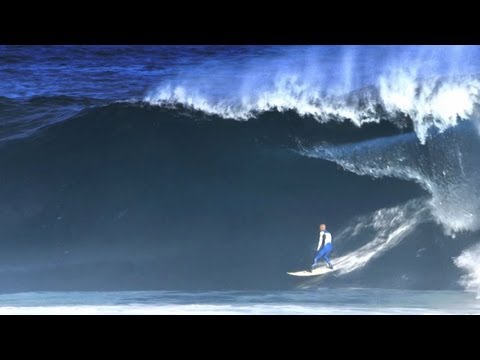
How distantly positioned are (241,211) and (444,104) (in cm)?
207

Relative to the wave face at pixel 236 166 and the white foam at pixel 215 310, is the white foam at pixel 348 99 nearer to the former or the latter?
the wave face at pixel 236 166

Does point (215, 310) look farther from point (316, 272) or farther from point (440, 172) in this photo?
point (440, 172)

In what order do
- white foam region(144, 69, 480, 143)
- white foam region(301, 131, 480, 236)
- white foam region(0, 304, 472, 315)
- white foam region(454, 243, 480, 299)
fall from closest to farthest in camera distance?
white foam region(0, 304, 472, 315), white foam region(454, 243, 480, 299), white foam region(301, 131, 480, 236), white foam region(144, 69, 480, 143)

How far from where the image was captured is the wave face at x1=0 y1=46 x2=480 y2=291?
5656 millimetres

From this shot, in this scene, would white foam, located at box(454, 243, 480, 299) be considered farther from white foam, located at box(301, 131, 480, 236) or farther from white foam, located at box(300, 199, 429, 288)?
white foam, located at box(300, 199, 429, 288)

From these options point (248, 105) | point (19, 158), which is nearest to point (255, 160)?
point (248, 105)

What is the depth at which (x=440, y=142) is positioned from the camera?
5949mm

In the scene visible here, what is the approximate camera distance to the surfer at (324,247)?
5.63 metres

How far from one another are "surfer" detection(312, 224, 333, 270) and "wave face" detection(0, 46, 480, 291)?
0.06m

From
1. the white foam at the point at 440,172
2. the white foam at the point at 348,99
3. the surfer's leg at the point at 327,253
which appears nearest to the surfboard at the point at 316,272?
the surfer's leg at the point at 327,253

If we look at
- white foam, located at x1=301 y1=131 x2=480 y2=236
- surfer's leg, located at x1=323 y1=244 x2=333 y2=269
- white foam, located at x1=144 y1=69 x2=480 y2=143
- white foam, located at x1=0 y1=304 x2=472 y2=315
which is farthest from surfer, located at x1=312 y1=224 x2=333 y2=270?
white foam, located at x1=144 y1=69 x2=480 y2=143

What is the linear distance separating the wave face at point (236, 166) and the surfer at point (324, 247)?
6 cm
